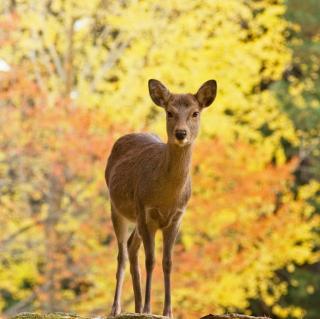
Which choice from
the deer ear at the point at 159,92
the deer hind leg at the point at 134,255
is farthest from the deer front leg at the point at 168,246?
the deer ear at the point at 159,92

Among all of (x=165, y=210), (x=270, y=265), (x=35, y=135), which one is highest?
(x=35, y=135)

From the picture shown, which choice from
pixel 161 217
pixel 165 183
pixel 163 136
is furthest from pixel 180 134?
pixel 163 136

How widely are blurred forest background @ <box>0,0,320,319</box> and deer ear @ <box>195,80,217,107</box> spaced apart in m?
8.15

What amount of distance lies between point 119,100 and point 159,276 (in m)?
3.60

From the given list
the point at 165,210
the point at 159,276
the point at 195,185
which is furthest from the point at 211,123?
the point at 165,210

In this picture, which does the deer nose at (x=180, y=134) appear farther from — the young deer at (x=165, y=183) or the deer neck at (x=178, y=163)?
the deer neck at (x=178, y=163)

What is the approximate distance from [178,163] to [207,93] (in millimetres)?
451

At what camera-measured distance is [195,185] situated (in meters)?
15.2

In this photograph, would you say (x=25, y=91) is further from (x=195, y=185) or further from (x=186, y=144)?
(x=186, y=144)

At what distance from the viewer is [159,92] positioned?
17.5ft

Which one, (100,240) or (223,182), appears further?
(100,240)

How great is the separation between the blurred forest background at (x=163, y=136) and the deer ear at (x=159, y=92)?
26.3 ft

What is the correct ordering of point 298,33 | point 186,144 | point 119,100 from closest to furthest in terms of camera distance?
point 186,144
point 119,100
point 298,33

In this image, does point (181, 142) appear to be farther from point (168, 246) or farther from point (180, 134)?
point (168, 246)
